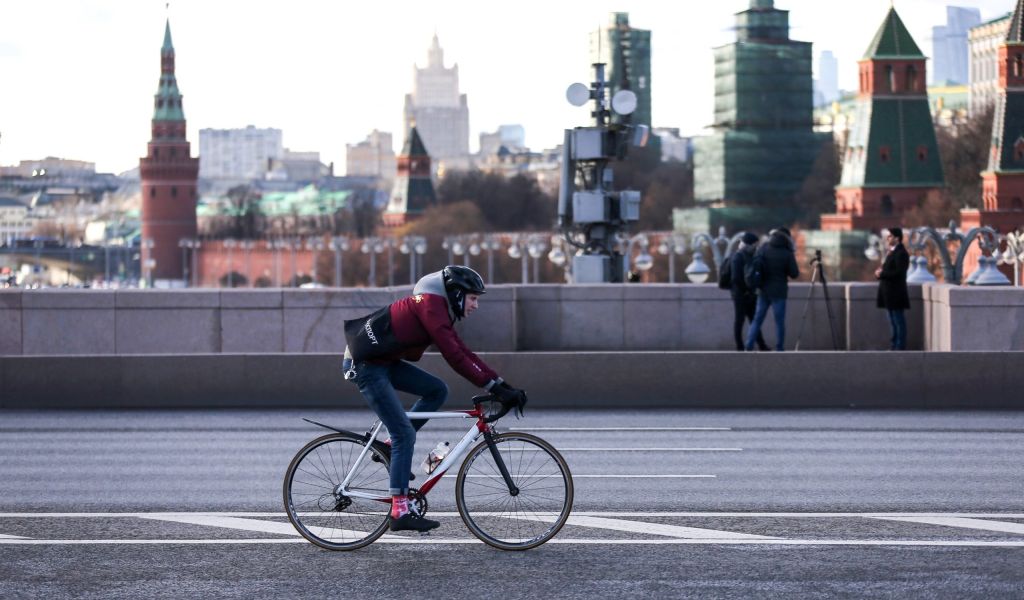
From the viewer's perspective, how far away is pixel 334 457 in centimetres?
966

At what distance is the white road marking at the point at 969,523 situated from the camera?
1043 centimetres

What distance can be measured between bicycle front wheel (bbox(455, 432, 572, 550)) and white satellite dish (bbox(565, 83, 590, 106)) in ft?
68.5

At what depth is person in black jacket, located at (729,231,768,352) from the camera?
2216cm

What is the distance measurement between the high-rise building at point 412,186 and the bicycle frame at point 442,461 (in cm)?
17554

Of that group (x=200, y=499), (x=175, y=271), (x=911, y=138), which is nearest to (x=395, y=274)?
(x=175, y=271)

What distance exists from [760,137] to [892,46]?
1278 cm

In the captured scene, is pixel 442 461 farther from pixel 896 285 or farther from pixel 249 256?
pixel 249 256

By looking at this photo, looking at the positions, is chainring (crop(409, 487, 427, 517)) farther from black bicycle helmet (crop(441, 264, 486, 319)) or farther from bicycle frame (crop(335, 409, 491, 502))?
black bicycle helmet (crop(441, 264, 486, 319))

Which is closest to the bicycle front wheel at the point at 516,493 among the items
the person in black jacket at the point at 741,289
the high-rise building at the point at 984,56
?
the person in black jacket at the point at 741,289

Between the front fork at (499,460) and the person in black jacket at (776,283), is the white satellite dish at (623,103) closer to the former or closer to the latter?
the person in black jacket at (776,283)

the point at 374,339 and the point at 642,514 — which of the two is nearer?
the point at 374,339

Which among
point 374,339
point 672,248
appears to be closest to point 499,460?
point 374,339

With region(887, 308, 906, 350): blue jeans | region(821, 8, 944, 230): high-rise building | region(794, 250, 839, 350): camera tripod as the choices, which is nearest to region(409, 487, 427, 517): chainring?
region(887, 308, 906, 350): blue jeans

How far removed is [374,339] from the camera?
9539 millimetres
